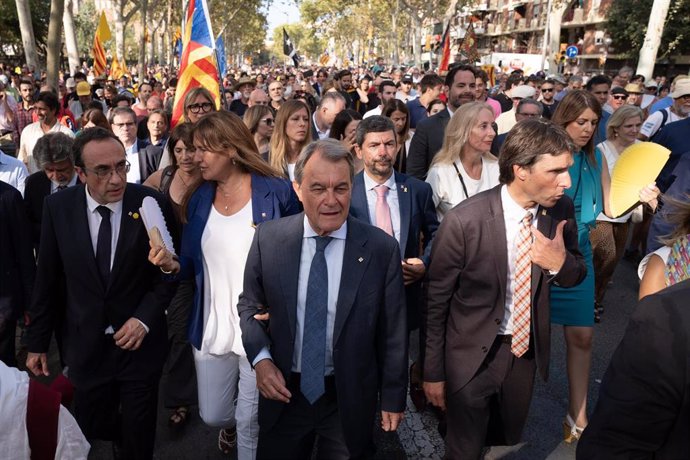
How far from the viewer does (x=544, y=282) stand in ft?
9.25

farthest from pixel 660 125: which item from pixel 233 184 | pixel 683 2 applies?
pixel 683 2

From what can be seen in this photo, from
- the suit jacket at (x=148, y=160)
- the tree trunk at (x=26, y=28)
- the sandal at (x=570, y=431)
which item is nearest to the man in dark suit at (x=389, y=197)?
the sandal at (x=570, y=431)

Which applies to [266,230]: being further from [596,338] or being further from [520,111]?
[520,111]

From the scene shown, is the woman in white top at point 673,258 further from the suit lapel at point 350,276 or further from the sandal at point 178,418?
the sandal at point 178,418

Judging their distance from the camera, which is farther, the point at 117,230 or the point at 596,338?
the point at 596,338

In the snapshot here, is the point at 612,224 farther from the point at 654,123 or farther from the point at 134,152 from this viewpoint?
the point at 134,152

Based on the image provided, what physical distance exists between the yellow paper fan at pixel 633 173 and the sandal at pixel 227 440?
3.13 m

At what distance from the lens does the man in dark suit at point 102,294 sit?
9.32 feet

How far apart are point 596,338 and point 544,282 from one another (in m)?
2.74

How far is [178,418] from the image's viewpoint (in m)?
3.82

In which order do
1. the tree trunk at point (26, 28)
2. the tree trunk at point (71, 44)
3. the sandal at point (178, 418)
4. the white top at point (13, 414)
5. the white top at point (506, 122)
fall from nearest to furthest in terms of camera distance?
1. the white top at point (13, 414)
2. the sandal at point (178, 418)
3. the white top at point (506, 122)
4. the tree trunk at point (26, 28)
5. the tree trunk at point (71, 44)

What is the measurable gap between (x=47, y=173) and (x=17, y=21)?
42.4 metres

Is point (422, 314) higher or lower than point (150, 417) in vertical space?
higher

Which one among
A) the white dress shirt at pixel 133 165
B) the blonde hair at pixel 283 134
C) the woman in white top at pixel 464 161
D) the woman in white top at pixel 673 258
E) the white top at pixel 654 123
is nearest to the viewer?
the woman in white top at pixel 673 258
